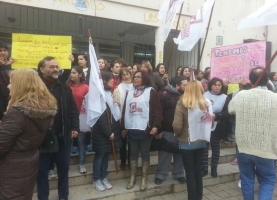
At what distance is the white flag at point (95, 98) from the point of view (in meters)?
3.64

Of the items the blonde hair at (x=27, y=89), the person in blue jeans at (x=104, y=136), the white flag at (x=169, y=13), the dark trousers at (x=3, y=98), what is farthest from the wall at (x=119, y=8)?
the blonde hair at (x=27, y=89)

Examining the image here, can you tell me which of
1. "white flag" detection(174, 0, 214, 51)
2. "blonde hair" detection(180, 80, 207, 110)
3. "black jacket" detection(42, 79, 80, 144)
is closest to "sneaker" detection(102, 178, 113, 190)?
"black jacket" detection(42, 79, 80, 144)

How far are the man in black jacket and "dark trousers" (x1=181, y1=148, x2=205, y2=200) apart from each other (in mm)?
1580

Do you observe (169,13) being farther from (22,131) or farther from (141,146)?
(22,131)

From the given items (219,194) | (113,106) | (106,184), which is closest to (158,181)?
(106,184)

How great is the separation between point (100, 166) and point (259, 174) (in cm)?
223

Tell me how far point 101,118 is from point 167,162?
1420mm

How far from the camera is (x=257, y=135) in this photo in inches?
109

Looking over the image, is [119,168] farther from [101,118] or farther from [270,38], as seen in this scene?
[270,38]

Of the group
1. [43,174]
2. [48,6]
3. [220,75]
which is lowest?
[43,174]

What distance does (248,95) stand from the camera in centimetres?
280

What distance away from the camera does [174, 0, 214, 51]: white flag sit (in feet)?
13.4

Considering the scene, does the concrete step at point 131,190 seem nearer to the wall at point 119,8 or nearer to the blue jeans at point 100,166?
the blue jeans at point 100,166

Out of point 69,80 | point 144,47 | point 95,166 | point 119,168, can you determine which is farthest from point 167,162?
point 144,47
